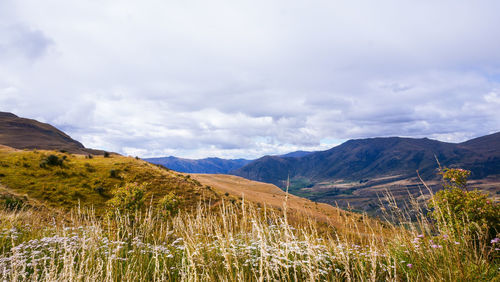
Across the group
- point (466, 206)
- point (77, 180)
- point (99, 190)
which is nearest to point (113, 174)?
point (77, 180)

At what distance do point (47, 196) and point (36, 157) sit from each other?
10.9 m

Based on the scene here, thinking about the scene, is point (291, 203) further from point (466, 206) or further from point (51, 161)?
point (51, 161)

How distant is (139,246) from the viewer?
6.40m

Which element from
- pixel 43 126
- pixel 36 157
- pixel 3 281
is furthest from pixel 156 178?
pixel 43 126


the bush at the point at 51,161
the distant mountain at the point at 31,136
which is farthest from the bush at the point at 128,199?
the distant mountain at the point at 31,136

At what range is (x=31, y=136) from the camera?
13462cm

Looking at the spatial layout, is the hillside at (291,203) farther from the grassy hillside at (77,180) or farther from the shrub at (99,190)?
the shrub at (99,190)

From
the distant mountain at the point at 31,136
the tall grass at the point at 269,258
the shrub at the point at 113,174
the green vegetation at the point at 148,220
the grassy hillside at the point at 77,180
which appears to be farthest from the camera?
the distant mountain at the point at 31,136

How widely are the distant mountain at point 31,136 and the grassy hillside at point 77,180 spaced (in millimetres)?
97085

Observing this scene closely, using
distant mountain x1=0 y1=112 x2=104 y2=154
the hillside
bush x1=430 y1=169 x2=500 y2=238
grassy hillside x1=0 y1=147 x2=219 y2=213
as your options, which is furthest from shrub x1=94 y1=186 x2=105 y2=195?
distant mountain x1=0 y1=112 x2=104 y2=154

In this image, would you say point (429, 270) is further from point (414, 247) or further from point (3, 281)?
point (3, 281)

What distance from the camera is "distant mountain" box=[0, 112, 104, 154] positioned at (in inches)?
4488

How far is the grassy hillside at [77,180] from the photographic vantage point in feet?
69.3

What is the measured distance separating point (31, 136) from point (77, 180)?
6068 inches
